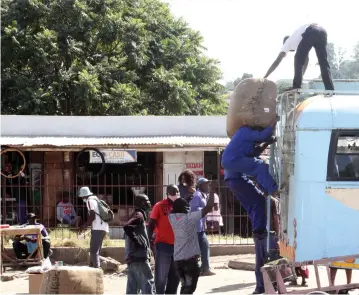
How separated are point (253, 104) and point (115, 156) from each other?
10432mm

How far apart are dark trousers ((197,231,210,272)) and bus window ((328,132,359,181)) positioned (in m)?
4.48

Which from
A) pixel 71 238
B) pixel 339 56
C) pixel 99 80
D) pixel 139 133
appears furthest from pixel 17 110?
pixel 339 56

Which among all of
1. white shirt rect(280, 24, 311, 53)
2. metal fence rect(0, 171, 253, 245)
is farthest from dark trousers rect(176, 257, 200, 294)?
metal fence rect(0, 171, 253, 245)

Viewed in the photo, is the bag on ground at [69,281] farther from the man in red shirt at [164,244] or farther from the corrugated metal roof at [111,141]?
the corrugated metal roof at [111,141]

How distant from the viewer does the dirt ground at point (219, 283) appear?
11.5 meters

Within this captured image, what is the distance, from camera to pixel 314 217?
7973 millimetres

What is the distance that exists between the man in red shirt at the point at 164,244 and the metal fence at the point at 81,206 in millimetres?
5775

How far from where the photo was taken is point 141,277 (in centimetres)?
934

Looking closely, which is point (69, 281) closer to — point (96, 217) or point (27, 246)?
point (96, 217)

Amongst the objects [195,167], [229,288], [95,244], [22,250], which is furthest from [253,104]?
[195,167]

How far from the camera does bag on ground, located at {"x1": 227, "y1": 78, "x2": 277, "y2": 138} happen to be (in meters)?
8.77

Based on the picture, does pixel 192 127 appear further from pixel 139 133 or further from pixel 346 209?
pixel 346 209

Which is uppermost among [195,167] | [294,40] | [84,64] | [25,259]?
[84,64]

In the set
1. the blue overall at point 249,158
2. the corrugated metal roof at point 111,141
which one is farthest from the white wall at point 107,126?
the blue overall at point 249,158
